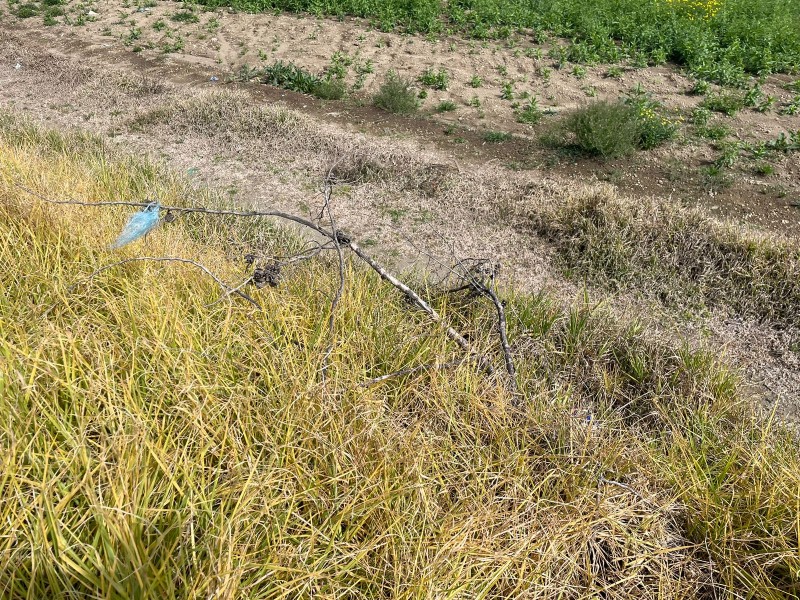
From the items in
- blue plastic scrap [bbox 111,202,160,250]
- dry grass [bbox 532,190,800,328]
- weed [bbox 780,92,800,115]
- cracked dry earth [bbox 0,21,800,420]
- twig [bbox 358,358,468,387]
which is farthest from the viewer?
weed [bbox 780,92,800,115]

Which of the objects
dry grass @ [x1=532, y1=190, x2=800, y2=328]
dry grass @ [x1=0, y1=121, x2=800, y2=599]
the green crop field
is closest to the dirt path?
the green crop field

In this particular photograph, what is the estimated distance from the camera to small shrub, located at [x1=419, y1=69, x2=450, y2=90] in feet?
27.2

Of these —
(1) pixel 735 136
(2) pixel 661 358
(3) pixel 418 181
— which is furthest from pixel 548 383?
(1) pixel 735 136

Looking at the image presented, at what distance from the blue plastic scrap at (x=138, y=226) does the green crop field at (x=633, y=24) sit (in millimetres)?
6876

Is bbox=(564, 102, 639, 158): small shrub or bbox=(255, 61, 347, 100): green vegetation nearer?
bbox=(564, 102, 639, 158): small shrub

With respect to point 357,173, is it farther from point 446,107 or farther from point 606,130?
point 606,130

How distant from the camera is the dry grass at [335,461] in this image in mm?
1944

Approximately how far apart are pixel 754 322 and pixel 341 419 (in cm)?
306

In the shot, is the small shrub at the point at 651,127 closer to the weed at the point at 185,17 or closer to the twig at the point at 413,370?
the twig at the point at 413,370

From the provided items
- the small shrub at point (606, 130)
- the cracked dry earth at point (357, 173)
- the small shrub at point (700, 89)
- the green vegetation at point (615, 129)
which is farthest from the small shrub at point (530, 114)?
the small shrub at point (700, 89)

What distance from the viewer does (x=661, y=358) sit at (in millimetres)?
3641

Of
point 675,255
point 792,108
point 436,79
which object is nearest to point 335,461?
point 675,255

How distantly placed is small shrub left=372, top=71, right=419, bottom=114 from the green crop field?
2639 millimetres

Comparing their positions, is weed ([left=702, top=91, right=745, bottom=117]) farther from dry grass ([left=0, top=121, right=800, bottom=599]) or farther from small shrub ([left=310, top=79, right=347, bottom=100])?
dry grass ([left=0, top=121, right=800, bottom=599])
